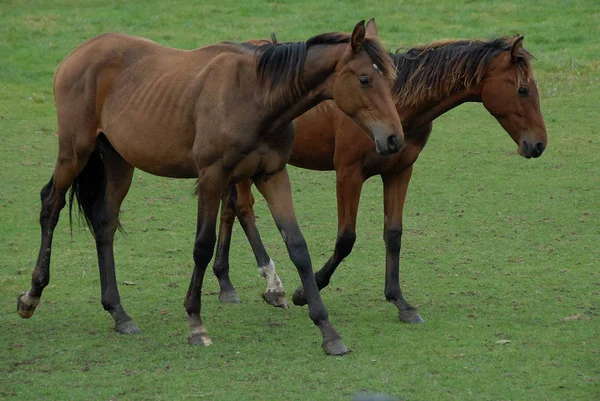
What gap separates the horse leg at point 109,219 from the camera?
24.1 ft

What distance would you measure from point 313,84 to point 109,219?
6.90 feet

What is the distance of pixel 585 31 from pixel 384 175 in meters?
13.2

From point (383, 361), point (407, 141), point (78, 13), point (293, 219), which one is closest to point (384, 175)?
point (407, 141)

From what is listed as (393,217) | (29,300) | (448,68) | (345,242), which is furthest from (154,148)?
(448,68)

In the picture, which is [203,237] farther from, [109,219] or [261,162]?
[109,219]

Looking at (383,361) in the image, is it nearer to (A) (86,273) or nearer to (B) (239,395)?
(B) (239,395)

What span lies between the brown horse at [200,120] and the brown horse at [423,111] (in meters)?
0.96

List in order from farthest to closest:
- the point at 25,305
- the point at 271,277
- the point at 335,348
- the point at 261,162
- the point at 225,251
A: 1. the point at 225,251
2. the point at 271,277
3. the point at 25,305
4. the point at 261,162
5. the point at 335,348

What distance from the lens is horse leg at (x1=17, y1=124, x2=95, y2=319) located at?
7.34 meters

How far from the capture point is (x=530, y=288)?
26.5 feet

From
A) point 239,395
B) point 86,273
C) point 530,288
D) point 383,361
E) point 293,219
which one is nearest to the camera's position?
point 239,395

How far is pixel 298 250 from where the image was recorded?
654 centimetres

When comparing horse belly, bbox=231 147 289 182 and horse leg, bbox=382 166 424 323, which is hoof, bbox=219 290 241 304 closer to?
horse leg, bbox=382 166 424 323

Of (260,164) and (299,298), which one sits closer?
(260,164)
